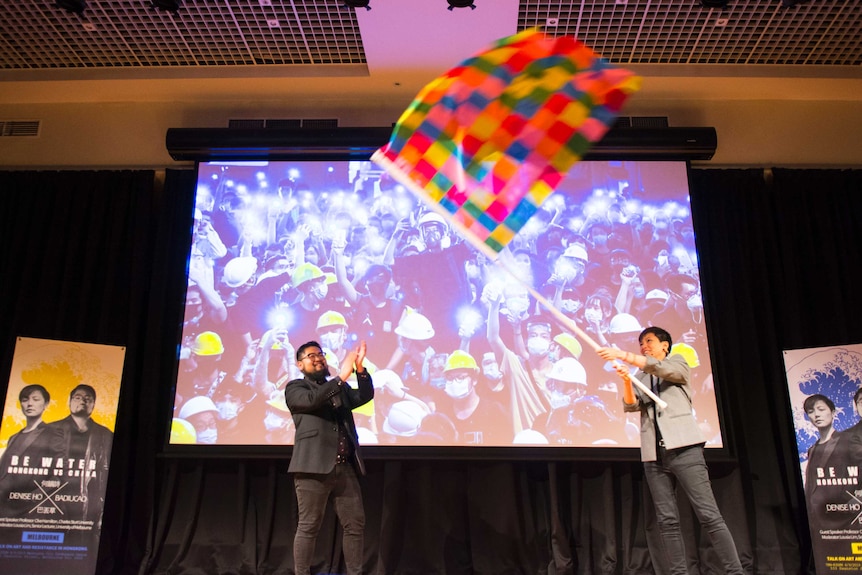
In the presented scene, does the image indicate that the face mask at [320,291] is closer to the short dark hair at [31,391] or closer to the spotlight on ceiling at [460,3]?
the short dark hair at [31,391]

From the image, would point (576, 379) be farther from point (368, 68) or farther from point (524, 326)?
point (368, 68)

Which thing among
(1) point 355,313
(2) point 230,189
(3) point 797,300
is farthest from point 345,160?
(3) point 797,300

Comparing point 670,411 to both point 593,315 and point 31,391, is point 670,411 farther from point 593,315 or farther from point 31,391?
point 31,391

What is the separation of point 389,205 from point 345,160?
20.5 inches

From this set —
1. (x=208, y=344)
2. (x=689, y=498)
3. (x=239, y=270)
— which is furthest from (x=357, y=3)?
(x=689, y=498)

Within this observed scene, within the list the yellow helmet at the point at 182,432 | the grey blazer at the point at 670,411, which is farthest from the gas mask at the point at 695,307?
the yellow helmet at the point at 182,432

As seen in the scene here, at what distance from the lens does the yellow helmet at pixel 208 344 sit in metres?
4.93

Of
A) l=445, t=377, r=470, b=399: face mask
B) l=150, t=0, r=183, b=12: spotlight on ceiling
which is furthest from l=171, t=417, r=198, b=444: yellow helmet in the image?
l=150, t=0, r=183, b=12: spotlight on ceiling

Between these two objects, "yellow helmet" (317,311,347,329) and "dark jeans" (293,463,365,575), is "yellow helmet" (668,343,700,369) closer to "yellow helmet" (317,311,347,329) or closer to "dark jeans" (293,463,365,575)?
"yellow helmet" (317,311,347,329)

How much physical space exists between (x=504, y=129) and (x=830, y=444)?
→ 320 cm

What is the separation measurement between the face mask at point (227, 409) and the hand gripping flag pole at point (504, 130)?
9.16ft

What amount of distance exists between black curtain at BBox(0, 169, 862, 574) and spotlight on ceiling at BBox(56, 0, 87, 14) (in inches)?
51.3

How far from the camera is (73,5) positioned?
4.52 metres

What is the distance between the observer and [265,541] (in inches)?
183
